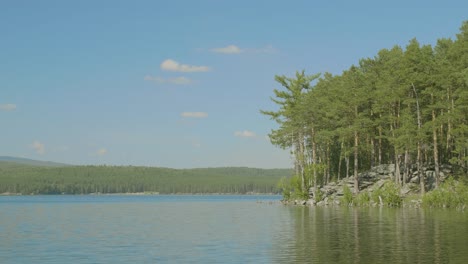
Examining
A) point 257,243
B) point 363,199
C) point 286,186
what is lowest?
point 257,243

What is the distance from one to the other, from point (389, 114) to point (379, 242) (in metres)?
54.7

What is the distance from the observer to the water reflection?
96.9 ft

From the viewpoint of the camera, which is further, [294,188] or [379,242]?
[294,188]

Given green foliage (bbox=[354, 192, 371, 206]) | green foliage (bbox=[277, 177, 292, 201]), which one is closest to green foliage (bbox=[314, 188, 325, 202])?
green foliage (bbox=[354, 192, 371, 206])

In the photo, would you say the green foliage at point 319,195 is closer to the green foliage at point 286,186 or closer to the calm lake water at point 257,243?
the green foliage at point 286,186

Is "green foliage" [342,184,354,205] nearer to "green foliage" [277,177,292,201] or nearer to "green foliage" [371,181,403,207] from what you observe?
"green foliage" [371,181,403,207]

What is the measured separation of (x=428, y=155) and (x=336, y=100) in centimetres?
1635

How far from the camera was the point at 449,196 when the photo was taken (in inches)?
2805

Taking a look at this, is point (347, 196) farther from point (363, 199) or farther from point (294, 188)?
point (294, 188)

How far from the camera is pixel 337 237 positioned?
40.1m

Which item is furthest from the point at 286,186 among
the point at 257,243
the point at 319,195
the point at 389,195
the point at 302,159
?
the point at 257,243

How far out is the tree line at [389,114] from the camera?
75.6 meters

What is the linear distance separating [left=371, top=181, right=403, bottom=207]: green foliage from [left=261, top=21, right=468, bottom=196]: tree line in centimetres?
188

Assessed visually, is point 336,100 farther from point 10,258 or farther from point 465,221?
point 10,258
